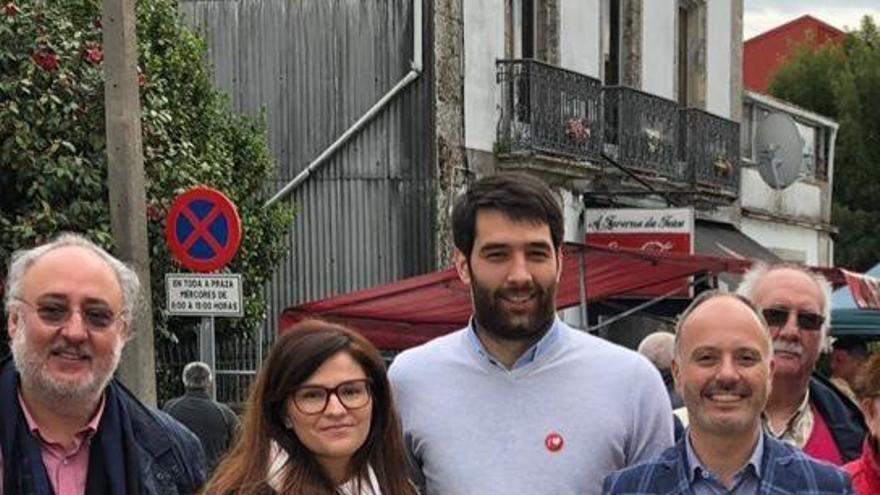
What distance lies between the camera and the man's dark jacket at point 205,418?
12.7m

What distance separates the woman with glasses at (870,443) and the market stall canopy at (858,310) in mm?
6859

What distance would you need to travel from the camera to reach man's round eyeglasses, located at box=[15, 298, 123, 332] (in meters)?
5.07

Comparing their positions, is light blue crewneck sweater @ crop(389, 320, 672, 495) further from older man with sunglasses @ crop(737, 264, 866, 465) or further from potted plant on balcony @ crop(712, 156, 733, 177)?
potted plant on balcony @ crop(712, 156, 733, 177)

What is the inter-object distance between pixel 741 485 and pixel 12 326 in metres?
2.02

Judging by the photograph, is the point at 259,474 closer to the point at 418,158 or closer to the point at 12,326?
the point at 12,326

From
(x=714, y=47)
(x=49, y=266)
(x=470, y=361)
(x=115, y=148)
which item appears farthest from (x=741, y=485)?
(x=714, y=47)

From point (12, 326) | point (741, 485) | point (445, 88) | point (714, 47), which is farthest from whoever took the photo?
point (714, 47)

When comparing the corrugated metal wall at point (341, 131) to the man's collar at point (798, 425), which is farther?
the corrugated metal wall at point (341, 131)

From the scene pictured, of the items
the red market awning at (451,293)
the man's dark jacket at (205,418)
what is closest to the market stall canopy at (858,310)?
the red market awning at (451,293)

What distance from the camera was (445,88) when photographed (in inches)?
819

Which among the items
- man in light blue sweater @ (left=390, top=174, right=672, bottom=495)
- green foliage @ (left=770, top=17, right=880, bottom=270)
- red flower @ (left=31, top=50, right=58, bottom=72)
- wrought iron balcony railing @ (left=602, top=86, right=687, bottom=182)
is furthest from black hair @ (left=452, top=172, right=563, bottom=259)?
green foliage @ (left=770, top=17, right=880, bottom=270)

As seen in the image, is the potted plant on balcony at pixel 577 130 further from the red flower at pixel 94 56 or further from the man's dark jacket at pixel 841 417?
the man's dark jacket at pixel 841 417

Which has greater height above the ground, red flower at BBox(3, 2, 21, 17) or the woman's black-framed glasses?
red flower at BBox(3, 2, 21, 17)

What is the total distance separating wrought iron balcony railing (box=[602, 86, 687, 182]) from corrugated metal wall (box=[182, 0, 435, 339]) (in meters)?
4.00
